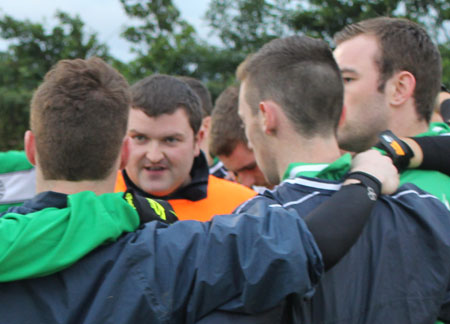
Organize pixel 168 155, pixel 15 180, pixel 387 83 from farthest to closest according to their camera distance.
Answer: pixel 168 155, pixel 15 180, pixel 387 83

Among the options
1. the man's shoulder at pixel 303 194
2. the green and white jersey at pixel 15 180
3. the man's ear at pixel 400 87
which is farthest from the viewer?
the green and white jersey at pixel 15 180

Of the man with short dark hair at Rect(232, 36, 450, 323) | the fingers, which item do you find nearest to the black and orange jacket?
the man with short dark hair at Rect(232, 36, 450, 323)

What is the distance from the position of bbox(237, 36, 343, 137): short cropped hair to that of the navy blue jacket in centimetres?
62

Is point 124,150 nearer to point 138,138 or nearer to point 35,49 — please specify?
point 138,138

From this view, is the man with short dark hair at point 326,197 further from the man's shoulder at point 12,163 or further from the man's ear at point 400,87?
the man's shoulder at point 12,163

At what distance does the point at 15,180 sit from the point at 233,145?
1783 millimetres

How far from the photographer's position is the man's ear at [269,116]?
1.98 m

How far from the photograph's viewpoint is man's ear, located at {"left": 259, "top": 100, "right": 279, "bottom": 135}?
6.50 feet

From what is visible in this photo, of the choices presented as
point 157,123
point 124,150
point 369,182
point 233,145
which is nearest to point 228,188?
point 157,123

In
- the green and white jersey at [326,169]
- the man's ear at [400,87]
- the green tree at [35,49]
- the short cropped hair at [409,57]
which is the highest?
the short cropped hair at [409,57]

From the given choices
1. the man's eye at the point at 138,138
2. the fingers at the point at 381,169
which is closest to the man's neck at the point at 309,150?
the fingers at the point at 381,169

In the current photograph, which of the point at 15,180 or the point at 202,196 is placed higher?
the point at 15,180

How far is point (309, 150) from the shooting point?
1916 millimetres

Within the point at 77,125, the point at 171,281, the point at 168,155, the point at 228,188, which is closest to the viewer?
the point at 171,281
